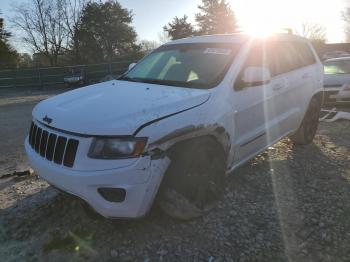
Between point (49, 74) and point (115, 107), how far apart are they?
27.7 m

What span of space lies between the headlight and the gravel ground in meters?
0.85

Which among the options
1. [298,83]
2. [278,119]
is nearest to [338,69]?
[298,83]

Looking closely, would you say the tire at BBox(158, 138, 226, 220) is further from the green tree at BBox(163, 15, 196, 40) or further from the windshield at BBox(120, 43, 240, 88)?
the green tree at BBox(163, 15, 196, 40)

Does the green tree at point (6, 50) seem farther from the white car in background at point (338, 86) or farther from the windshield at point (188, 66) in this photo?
the windshield at point (188, 66)

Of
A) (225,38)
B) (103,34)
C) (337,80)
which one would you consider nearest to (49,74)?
(103,34)

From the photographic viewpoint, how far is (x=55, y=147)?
3.28 meters

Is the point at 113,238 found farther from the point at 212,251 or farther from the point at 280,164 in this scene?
the point at 280,164

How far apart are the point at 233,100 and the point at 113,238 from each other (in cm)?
177

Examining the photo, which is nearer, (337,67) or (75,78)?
(337,67)

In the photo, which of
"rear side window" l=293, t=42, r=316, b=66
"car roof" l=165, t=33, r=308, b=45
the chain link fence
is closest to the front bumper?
"car roof" l=165, t=33, r=308, b=45

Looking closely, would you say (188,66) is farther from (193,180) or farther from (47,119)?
(47,119)

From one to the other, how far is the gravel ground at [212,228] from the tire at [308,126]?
143 centimetres

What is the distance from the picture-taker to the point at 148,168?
10.1ft

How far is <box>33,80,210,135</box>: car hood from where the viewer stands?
308 cm
